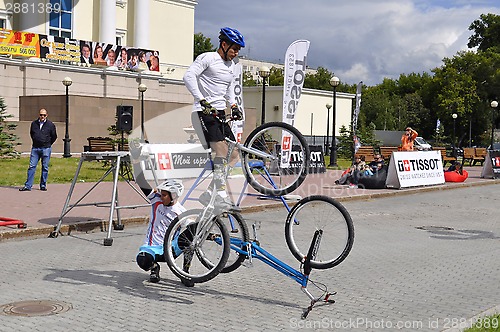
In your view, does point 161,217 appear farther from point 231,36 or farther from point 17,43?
point 17,43

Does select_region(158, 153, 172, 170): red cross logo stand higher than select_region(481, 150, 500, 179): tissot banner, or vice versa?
select_region(158, 153, 172, 170): red cross logo

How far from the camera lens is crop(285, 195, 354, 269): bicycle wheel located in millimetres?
6434

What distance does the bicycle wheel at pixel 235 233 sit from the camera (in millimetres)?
6599

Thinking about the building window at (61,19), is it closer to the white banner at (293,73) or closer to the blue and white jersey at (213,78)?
the white banner at (293,73)

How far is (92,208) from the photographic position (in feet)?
44.2

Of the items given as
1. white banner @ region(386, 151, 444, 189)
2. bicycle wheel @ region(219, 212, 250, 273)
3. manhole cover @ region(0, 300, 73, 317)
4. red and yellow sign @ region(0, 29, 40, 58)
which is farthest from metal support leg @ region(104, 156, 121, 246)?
red and yellow sign @ region(0, 29, 40, 58)

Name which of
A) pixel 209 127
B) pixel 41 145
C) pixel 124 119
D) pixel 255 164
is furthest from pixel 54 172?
pixel 255 164

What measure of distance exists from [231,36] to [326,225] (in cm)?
231

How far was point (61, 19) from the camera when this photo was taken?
157 ft

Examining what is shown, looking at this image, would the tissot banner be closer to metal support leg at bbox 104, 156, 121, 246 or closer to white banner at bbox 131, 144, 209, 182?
white banner at bbox 131, 144, 209, 182

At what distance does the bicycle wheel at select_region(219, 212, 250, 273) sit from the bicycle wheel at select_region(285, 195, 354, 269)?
0.52 metres

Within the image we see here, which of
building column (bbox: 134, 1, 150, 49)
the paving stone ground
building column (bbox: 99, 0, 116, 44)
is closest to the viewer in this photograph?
the paving stone ground

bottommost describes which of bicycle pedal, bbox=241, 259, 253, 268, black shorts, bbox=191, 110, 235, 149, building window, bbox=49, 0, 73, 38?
bicycle pedal, bbox=241, 259, 253, 268

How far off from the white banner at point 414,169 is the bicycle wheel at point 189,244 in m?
14.4
